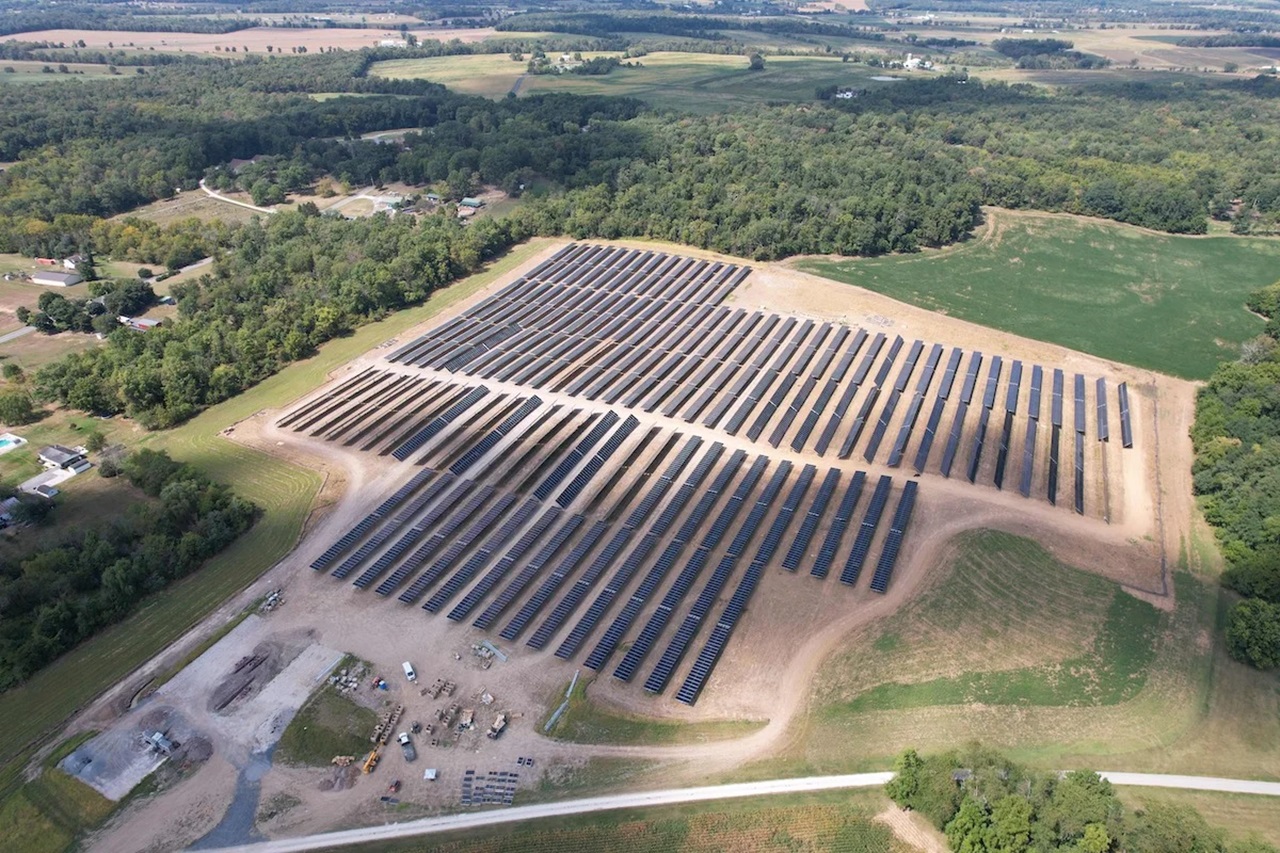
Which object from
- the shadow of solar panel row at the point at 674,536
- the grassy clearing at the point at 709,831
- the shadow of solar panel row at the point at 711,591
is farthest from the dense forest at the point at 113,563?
the shadow of solar panel row at the point at 711,591

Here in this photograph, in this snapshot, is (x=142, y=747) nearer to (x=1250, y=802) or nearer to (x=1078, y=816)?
(x=1078, y=816)

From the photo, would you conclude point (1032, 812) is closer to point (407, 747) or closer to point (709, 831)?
point (709, 831)

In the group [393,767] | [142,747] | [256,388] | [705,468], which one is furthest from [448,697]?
[256,388]

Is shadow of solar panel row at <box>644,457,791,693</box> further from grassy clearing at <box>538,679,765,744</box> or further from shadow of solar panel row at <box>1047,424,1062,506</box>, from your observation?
shadow of solar panel row at <box>1047,424,1062,506</box>

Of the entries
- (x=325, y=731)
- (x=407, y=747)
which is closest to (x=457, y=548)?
(x=325, y=731)

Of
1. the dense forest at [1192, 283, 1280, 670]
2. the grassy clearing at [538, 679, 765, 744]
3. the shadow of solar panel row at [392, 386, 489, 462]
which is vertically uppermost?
the dense forest at [1192, 283, 1280, 670]

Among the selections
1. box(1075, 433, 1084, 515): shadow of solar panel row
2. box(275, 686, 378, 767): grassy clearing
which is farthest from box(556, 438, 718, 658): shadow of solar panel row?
box(1075, 433, 1084, 515): shadow of solar panel row
